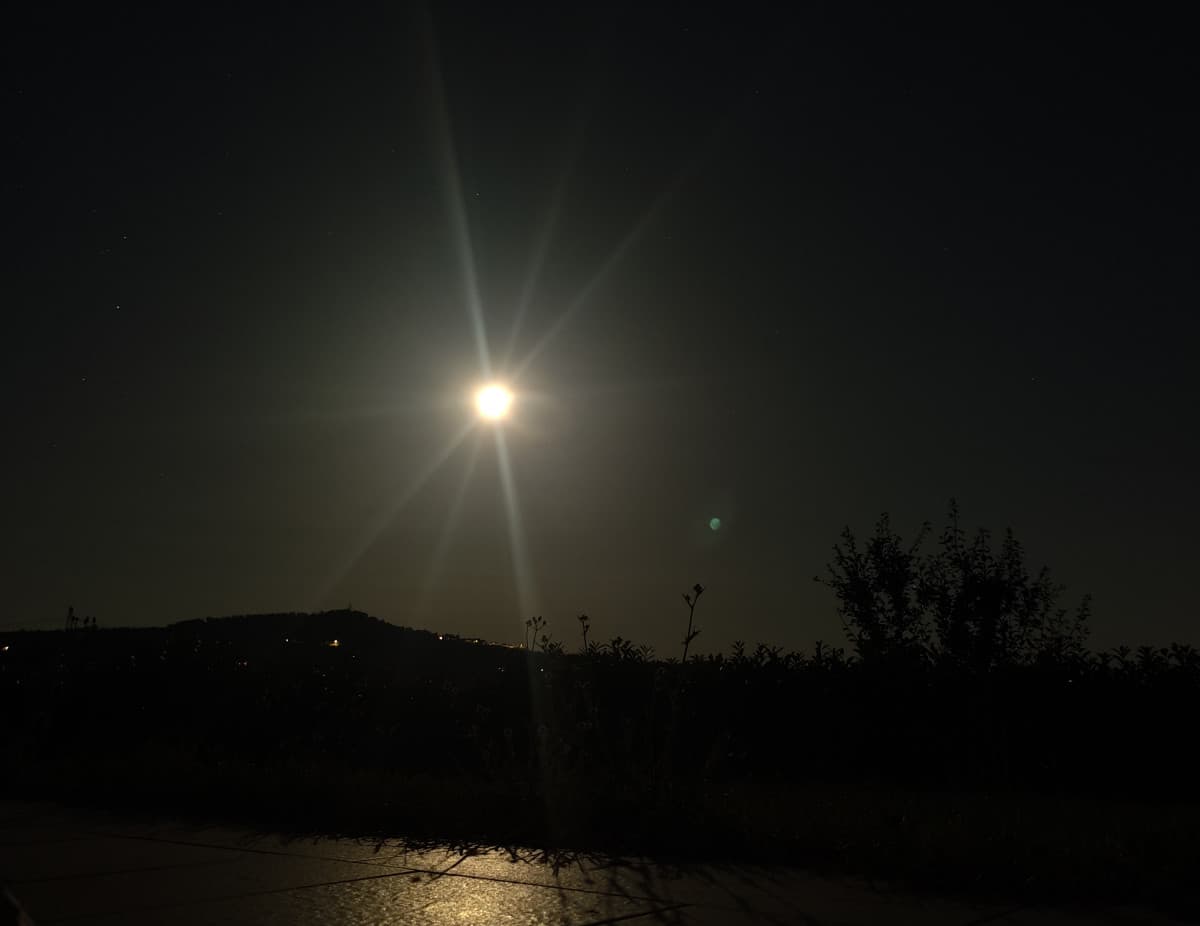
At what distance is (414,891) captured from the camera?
4.10m

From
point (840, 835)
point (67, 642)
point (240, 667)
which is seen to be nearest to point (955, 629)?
point (240, 667)

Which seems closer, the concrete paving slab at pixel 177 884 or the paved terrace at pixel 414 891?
the paved terrace at pixel 414 891

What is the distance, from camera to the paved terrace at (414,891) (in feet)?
12.0

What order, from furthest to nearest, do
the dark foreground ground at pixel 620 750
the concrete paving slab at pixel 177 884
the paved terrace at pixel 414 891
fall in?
the dark foreground ground at pixel 620 750
the concrete paving slab at pixel 177 884
the paved terrace at pixel 414 891

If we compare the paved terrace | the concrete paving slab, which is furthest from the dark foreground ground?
the concrete paving slab

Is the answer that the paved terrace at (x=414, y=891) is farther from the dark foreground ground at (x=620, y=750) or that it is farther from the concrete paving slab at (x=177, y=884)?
the dark foreground ground at (x=620, y=750)

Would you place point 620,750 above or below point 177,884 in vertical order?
above

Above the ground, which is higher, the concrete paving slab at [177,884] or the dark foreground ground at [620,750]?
the dark foreground ground at [620,750]

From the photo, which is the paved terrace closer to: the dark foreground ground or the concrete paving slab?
the concrete paving slab

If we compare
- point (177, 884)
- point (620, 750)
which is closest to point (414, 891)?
point (177, 884)

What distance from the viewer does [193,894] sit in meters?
3.99

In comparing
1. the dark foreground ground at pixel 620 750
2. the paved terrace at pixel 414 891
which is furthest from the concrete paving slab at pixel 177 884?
the dark foreground ground at pixel 620 750

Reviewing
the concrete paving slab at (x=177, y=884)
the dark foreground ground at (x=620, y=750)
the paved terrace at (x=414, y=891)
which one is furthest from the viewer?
the dark foreground ground at (x=620, y=750)

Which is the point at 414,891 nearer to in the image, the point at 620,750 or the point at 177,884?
the point at 177,884
